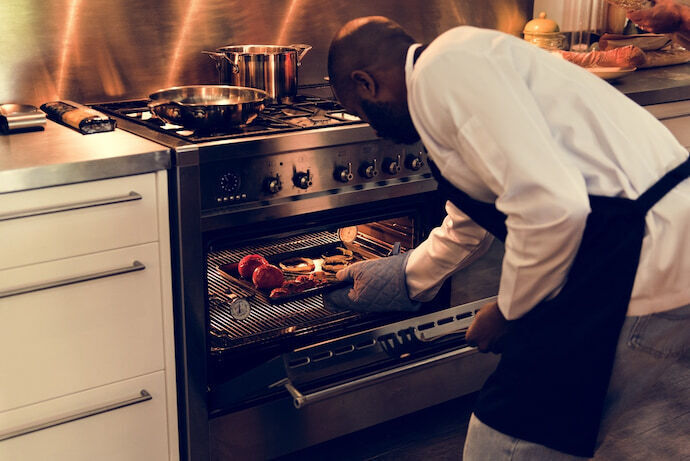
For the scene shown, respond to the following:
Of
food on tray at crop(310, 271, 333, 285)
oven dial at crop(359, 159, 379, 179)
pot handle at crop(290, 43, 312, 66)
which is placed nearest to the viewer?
oven dial at crop(359, 159, 379, 179)

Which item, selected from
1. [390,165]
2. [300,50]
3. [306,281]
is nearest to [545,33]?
[300,50]

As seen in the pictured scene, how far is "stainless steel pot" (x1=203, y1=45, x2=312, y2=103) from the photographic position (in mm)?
2230

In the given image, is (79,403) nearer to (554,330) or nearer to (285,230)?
(285,230)

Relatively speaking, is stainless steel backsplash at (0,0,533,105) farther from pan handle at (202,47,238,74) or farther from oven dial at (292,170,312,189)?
oven dial at (292,170,312,189)

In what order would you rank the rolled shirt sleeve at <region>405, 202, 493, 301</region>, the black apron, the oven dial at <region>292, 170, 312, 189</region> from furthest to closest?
the oven dial at <region>292, 170, 312, 189</region>, the rolled shirt sleeve at <region>405, 202, 493, 301</region>, the black apron

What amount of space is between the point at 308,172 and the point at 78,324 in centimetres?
60

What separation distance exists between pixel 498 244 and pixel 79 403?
127 centimetres

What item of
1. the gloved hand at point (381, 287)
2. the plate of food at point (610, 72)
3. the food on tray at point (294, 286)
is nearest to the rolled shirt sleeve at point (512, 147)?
the gloved hand at point (381, 287)

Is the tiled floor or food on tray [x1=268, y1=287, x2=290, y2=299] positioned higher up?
food on tray [x1=268, y1=287, x2=290, y2=299]

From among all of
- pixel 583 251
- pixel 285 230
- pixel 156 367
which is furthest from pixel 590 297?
pixel 156 367

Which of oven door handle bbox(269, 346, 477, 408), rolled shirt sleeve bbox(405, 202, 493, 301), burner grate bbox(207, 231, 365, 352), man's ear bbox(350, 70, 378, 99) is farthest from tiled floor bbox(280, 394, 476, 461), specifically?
man's ear bbox(350, 70, 378, 99)

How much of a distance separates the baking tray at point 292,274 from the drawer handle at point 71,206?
1.48ft

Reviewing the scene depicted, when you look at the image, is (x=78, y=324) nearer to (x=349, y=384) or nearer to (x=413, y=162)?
(x=349, y=384)

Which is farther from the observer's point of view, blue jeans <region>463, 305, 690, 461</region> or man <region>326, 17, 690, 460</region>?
blue jeans <region>463, 305, 690, 461</region>
